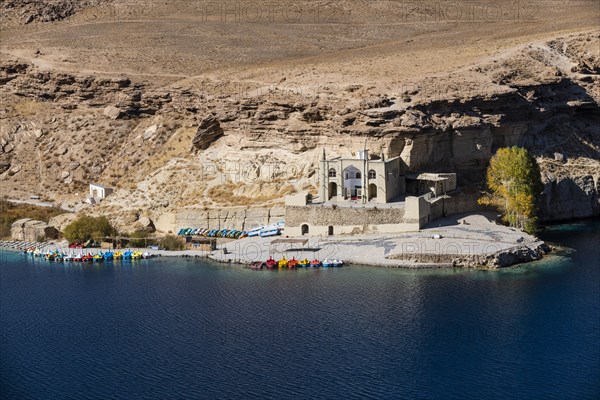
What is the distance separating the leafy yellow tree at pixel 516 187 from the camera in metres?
70.6

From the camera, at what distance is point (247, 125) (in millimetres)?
79750

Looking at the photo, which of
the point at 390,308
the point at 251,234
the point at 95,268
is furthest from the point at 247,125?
the point at 390,308

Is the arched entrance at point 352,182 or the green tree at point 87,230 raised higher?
the arched entrance at point 352,182

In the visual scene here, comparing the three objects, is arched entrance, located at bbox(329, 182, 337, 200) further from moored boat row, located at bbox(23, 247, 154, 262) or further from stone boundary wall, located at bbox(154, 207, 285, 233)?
moored boat row, located at bbox(23, 247, 154, 262)

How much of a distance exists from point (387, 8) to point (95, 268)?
55577 mm

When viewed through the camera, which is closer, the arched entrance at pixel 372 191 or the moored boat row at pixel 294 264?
the moored boat row at pixel 294 264

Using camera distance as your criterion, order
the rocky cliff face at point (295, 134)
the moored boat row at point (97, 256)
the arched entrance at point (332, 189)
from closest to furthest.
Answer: the moored boat row at point (97, 256), the arched entrance at point (332, 189), the rocky cliff face at point (295, 134)

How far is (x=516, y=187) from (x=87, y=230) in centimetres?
2714

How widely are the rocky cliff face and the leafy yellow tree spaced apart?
278cm

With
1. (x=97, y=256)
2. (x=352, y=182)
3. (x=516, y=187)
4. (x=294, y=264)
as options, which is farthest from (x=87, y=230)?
(x=516, y=187)

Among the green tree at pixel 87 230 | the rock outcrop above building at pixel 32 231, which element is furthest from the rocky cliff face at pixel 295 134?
the green tree at pixel 87 230

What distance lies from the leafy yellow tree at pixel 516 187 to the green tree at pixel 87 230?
945 inches

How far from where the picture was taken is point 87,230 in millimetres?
73438

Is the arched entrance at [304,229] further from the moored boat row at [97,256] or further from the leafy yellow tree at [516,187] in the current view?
the leafy yellow tree at [516,187]
